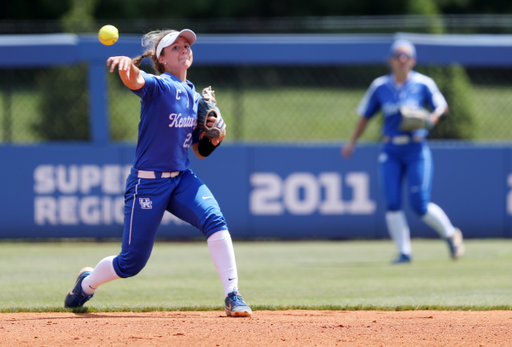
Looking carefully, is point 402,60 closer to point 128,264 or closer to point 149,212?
point 149,212

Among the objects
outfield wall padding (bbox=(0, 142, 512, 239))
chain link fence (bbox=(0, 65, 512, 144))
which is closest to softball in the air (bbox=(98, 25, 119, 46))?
outfield wall padding (bbox=(0, 142, 512, 239))

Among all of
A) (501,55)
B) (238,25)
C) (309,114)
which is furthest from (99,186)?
(309,114)

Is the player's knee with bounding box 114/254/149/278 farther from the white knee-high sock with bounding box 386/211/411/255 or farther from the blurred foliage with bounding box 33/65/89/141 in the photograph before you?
the blurred foliage with bounding box 33/65/89/141

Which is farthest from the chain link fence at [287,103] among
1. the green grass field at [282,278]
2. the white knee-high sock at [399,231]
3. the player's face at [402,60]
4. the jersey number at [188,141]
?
the jersey number at [188,141]

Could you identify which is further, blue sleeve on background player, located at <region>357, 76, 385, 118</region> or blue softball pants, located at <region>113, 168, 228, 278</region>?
blue sleeve on background player, located at <region>357, 76, 385, 118</region>

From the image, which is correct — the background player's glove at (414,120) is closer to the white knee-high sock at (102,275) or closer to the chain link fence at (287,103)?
the white knee-high sock at (102,275)

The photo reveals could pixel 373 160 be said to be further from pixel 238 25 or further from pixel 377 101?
pixel 238 25

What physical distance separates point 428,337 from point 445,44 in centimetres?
700

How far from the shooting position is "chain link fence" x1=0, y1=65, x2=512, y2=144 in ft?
42.6

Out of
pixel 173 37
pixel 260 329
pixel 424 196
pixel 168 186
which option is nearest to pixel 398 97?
pixel 424 196

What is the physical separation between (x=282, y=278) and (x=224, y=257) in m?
2.14

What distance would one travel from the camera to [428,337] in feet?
12.1

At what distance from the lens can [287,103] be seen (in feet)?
53.8

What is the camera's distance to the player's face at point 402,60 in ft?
23.6
